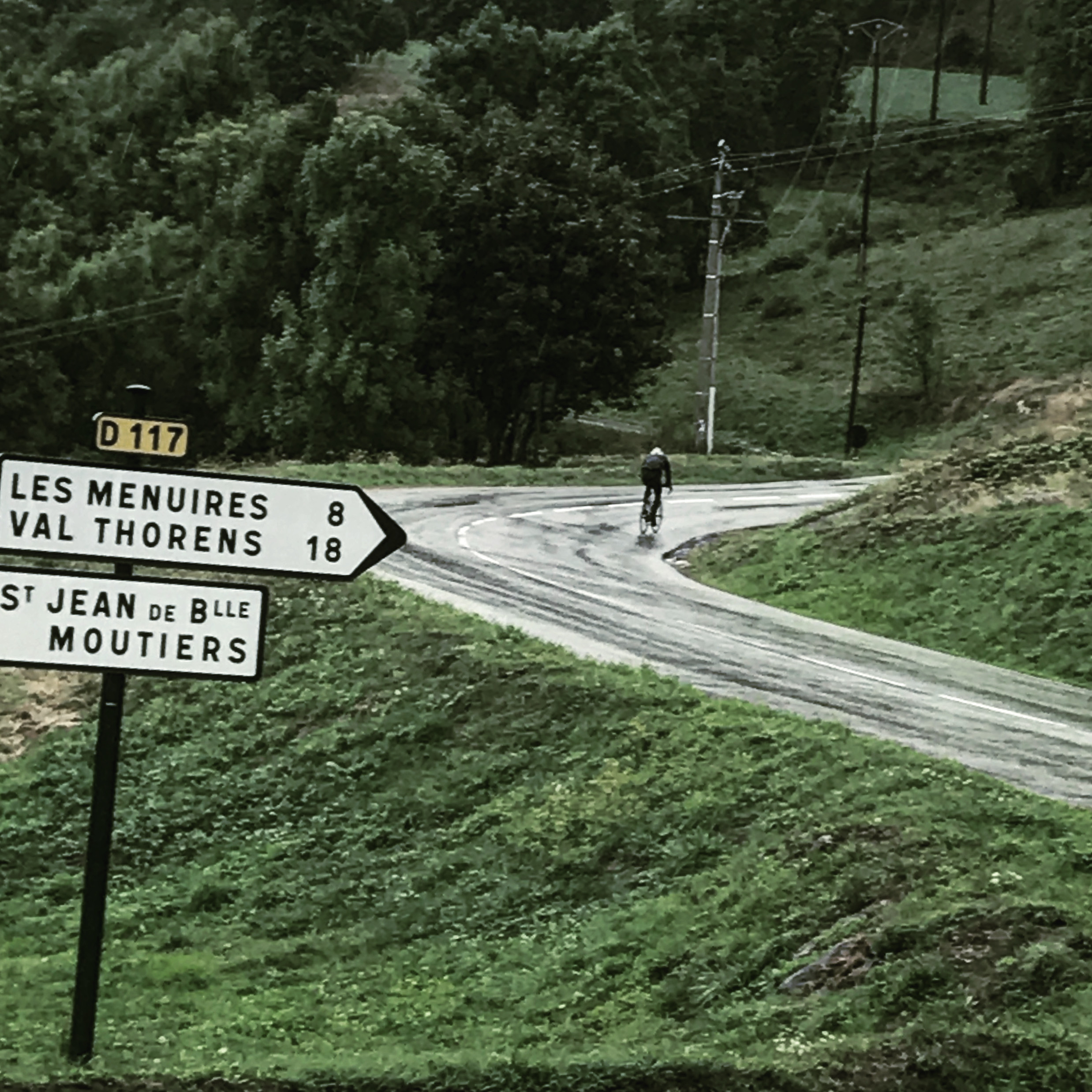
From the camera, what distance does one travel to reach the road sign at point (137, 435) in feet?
22.3

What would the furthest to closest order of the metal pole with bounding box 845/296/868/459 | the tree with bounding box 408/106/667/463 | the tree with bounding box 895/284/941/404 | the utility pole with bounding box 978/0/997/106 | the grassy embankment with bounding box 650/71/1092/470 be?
the utility pole with bounding box 978/0/997/106, the grassy embankment with bounding box 650/71/1092/470, the tree with bounding box 895/284/941/404, the metal pole with bounding box 845/296/868/459, the tree with bounding box 408/106/667/463

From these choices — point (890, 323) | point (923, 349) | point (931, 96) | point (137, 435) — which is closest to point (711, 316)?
point (923, 349)

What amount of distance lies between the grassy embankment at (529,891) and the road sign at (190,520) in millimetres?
2495

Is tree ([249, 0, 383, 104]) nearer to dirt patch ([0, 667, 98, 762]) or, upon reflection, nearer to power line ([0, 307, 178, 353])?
power line ([0, 307, 178, 353])

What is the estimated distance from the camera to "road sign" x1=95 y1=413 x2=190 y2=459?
6805 millimetres

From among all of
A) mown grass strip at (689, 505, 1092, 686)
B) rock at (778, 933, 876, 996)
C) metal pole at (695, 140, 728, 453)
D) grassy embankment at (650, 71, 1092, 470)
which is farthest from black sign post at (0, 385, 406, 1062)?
metal pole at (695, 140, 728, 453)

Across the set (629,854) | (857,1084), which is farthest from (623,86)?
(857,1084)

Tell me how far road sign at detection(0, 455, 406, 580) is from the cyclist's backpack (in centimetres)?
1938

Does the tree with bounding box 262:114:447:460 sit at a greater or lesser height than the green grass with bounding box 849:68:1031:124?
lesser

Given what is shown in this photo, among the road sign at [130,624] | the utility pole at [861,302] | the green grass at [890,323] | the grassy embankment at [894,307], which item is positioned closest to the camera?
the road sign at [130,624]

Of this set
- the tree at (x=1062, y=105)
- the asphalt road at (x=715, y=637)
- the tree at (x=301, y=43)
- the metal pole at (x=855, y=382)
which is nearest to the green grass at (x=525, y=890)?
the asphalt road at (x=715, y=637)

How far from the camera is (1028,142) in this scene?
72.6 m

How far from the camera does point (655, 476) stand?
2664 centimetres

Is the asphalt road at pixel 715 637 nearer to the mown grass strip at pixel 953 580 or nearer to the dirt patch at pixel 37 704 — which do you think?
the mown grass strip at pixel 953 580
